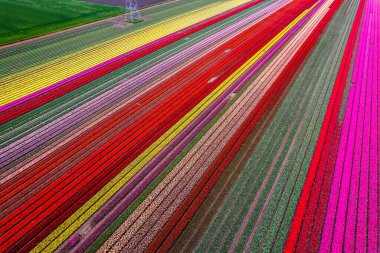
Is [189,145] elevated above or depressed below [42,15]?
below

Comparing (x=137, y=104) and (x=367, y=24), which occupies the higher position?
(x=367, y=24)

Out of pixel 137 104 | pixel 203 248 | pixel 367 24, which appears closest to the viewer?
pixel 203 248

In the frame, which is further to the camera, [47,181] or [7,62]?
[7,62]

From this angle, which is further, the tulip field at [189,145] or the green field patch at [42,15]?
the green field patch at [42,15]

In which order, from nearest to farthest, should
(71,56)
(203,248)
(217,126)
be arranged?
(203,248) → (217,126) → (71,56)

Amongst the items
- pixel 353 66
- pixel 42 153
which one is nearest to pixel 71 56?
pixel 42 153

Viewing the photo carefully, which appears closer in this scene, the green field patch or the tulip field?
the tulip field

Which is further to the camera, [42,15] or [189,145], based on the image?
[42,15]

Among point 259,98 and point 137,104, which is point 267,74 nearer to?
point 259,98
